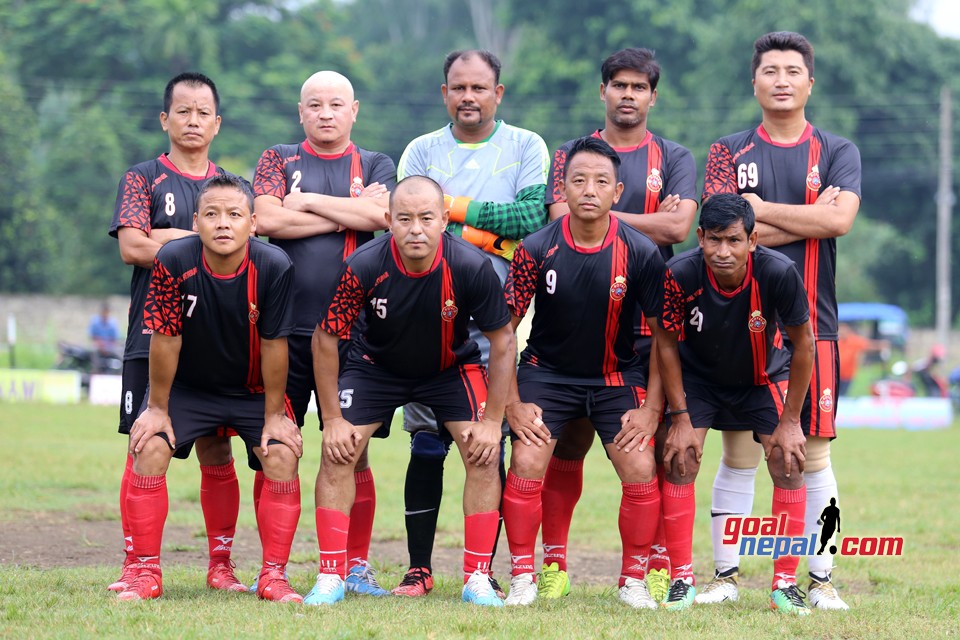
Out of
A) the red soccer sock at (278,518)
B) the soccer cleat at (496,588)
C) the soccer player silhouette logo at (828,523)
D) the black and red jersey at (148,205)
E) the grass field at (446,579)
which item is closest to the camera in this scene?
the grass field at (446,579)

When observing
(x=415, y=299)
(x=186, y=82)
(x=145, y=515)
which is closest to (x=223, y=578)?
(x=145, y=515)

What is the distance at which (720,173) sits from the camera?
6965 millimetres

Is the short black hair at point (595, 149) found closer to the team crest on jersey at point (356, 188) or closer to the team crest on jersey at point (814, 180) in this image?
the team crest on jersey at point (814, 180)

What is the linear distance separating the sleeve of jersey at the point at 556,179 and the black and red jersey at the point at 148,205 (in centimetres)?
188

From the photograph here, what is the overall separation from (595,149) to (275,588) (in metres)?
2.85

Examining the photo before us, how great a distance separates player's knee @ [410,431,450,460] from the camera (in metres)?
7.26

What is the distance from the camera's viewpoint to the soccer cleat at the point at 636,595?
6430 millimetres

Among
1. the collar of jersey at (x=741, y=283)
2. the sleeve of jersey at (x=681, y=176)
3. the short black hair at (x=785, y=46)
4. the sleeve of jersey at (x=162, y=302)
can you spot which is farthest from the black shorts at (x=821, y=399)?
the sleeve of jersey at (x=162, y=302)

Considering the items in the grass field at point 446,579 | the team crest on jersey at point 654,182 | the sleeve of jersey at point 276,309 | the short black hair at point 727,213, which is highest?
the team crest on jersey at point 654,182

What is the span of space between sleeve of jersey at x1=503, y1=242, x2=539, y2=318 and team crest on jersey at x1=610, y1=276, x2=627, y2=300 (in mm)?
416

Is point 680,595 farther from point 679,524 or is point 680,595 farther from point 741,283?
point 741,283

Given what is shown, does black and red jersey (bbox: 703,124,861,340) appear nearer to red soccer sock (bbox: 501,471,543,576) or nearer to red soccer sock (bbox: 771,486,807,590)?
red soccer sock (bbox: 771,486,807,590)

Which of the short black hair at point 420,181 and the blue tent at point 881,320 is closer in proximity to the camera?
the short black hair at point 420,181

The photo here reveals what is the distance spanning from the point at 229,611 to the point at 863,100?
3976cm
